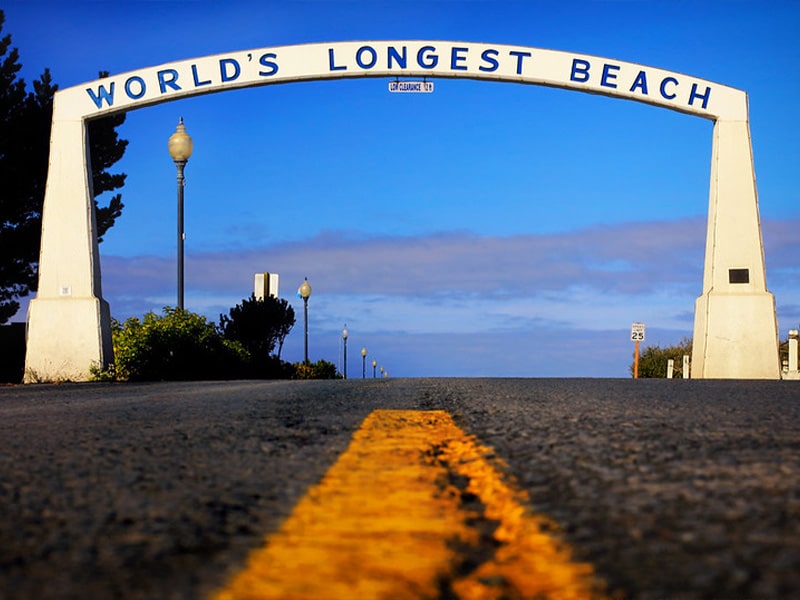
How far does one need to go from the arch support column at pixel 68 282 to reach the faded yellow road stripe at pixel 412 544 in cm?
1503

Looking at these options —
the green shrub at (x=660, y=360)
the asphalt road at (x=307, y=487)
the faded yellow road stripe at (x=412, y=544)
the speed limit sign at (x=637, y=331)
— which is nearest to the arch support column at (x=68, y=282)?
the asphalt road at (x=307, y=487)

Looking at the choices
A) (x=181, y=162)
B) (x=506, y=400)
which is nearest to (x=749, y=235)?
(x=181, y=162)

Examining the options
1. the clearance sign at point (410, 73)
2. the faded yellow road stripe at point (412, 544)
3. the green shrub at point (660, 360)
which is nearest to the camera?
the faded yellow road stripe at point (412, 544)

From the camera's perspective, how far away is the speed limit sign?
30609 millimetres

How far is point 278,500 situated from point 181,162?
17.5 meters

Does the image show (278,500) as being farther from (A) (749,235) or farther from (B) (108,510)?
(A) (749,235)

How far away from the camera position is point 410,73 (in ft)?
58.9

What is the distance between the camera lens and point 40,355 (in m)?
16.8

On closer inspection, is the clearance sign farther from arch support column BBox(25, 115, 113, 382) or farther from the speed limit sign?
the speed limit sign

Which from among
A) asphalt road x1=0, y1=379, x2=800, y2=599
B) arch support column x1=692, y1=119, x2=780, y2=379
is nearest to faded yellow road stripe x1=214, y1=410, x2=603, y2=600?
asphalt road x1=0, y1=379, x2=800, y2=599

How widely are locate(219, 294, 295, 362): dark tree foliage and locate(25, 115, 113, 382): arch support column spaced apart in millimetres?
13418

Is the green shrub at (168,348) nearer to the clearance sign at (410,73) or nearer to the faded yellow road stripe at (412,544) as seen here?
the clearance sign at (410,73)

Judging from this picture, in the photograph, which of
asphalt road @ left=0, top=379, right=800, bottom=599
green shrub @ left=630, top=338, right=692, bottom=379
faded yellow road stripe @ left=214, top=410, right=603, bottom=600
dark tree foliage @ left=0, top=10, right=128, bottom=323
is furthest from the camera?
green shrub @ left=630, top=338, right=692, bottom=379

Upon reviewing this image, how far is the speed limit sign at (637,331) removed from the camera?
100 ft
